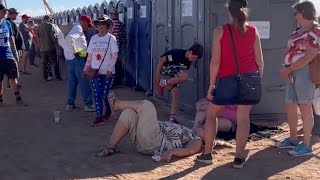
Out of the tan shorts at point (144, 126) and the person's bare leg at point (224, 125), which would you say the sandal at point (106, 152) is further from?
the person's bare leg at point (224, 125)

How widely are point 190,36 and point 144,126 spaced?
10.2ft

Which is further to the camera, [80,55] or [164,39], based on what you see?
[164,39]

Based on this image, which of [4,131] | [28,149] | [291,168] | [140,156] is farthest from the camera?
[4,131]

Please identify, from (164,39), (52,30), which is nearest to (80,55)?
(164,39)

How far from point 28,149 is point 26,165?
0.77 metres

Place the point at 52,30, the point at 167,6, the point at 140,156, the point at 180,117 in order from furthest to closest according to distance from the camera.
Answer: the point at 52,30 → the point at 167,6 → the point at 180,117 → the point at 140,156

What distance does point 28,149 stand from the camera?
6617 mm

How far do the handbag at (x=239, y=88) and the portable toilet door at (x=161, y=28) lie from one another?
4.01m

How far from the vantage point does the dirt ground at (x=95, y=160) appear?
5461 millimetres

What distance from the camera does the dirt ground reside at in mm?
5461

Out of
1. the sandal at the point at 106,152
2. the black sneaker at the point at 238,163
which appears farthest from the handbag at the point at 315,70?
the sandal at the point at 106,152

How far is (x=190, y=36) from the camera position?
28.2 ft

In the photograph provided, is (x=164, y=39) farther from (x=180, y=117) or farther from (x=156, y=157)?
(x=156, y=157)

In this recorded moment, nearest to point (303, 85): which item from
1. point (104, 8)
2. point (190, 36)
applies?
point (190, 36)
